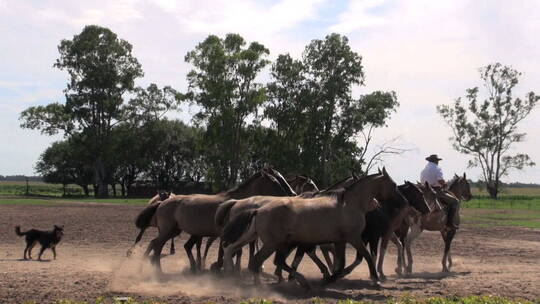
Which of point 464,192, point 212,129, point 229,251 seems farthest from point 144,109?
point 229,251

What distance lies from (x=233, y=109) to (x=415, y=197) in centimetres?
3894

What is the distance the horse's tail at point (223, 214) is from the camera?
475 inches

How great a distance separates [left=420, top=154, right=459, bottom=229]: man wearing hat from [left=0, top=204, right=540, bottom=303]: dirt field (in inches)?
42.7

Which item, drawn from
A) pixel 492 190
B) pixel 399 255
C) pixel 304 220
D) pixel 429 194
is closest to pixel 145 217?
pixel 304 220

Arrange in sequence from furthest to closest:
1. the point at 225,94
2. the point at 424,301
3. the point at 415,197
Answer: the point at 225,94 < the point at 415,197 < the point at 424,301

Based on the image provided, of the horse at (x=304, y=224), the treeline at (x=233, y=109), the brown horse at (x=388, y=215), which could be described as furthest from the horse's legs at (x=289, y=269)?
the treeline at (x=233, y=109)

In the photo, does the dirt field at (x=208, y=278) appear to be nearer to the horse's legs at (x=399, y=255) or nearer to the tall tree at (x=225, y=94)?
the horse's legs at (x=399, y=255)

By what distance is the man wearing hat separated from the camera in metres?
14.6

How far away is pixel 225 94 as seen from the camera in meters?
50.1

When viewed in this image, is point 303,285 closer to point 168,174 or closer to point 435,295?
point 435,295

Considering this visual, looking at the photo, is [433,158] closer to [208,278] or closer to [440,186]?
[440,186]

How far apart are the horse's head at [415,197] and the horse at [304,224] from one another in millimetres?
1784

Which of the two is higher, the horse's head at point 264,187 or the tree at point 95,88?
the tree at point 95,88

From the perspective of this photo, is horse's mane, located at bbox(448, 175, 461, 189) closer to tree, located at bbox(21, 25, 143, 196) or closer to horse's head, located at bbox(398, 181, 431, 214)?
horse's head, located at bbox(398, 181, 431, 214)
